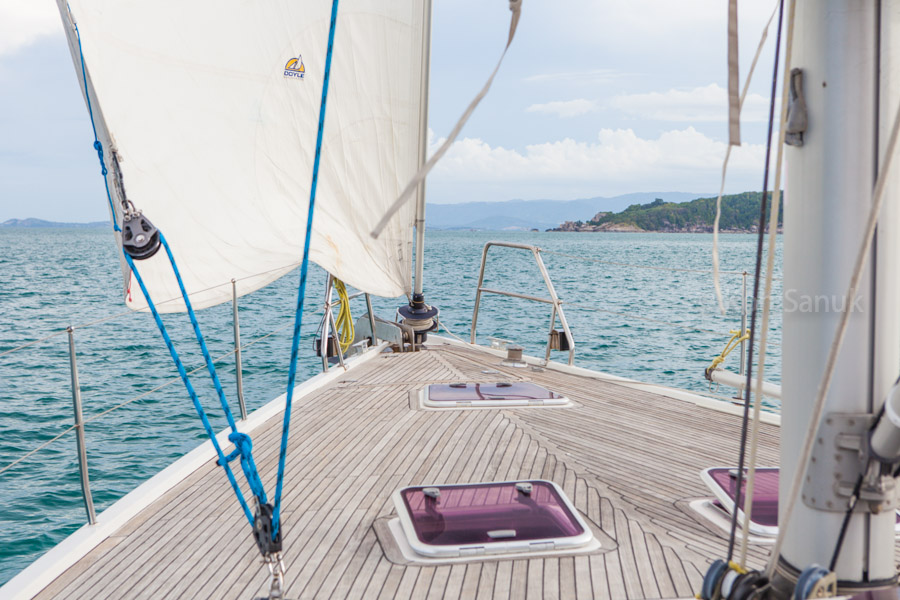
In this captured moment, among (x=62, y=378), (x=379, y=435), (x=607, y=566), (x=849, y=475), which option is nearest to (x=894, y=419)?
(x=849, y=475)

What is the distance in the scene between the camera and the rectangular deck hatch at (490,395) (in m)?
3.78

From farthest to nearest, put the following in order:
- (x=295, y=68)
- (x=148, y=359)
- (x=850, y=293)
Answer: (x=148, y=359), (x=295, y=68), (x=850, y=293)

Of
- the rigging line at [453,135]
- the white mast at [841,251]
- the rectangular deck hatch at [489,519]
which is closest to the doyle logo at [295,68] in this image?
the rectangular deck hatch at [489,519]

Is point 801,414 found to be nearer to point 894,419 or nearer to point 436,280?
point 894,419

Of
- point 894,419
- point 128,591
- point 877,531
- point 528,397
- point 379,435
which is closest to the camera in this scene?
point 894,419

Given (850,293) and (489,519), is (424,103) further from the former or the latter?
(850,293)

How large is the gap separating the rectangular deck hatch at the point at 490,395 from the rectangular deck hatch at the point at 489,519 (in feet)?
4.01

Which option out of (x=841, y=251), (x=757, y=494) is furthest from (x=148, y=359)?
(x=841, y=251)

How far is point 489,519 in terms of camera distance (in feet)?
7.52

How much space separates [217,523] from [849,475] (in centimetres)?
194

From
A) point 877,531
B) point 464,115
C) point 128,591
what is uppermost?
point 464,115

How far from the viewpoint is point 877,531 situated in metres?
1.21
